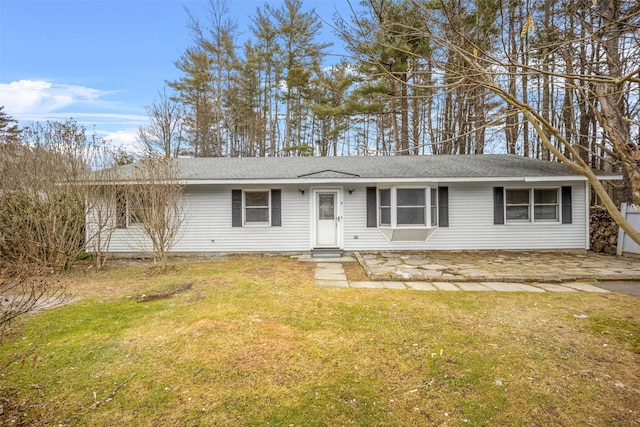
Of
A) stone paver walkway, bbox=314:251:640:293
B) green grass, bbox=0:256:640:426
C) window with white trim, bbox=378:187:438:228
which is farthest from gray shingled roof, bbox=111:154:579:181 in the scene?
green grass, bbox=0:256:640:426

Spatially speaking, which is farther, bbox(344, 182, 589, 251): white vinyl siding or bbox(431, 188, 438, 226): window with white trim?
bbox(344, 182, 589, 251): white vinyl siding

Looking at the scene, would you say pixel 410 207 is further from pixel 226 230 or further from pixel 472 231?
pixel 226 230

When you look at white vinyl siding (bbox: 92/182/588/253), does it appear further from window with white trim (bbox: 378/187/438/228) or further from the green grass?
the green grass

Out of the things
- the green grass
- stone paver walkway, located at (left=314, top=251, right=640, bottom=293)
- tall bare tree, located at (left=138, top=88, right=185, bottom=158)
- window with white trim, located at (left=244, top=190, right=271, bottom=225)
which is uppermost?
tall bare tree, located at (left=138, top=88, right=185, bottom=158)

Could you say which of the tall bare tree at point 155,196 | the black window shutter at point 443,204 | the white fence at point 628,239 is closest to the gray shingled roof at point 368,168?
the black window shutter at point 443,204

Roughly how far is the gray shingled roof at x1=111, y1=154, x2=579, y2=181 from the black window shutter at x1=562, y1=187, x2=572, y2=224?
2.09 ft

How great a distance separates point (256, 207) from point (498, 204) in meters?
7.56

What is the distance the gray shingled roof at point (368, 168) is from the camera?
879cm

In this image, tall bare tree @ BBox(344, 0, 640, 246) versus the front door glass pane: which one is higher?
tall bare tree @ BBox(344, 0, 640, 246)

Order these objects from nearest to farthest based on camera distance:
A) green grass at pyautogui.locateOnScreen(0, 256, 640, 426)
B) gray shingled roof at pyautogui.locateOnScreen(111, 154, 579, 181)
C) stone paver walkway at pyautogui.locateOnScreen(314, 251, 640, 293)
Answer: green grass at pyautogui.locateOnScreen(0, 256, 640, 426) → stone paver walkway at pyautogui.locateOnScreen(314, 251, 640, 293) → gray shingled roof at pyautogui.locateOnScreen(111, 154, 579, 181)

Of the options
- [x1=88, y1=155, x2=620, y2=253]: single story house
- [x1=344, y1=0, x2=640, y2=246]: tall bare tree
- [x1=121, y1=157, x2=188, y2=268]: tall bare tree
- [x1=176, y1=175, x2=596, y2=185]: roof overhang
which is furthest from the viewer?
[x1=88, y1=155, x2=620, y2=253]: single story house

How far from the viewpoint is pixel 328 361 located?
2.98 meters

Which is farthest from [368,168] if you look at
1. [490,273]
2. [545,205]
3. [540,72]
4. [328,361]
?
[540,72]

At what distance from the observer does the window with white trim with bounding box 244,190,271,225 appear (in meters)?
9.41
